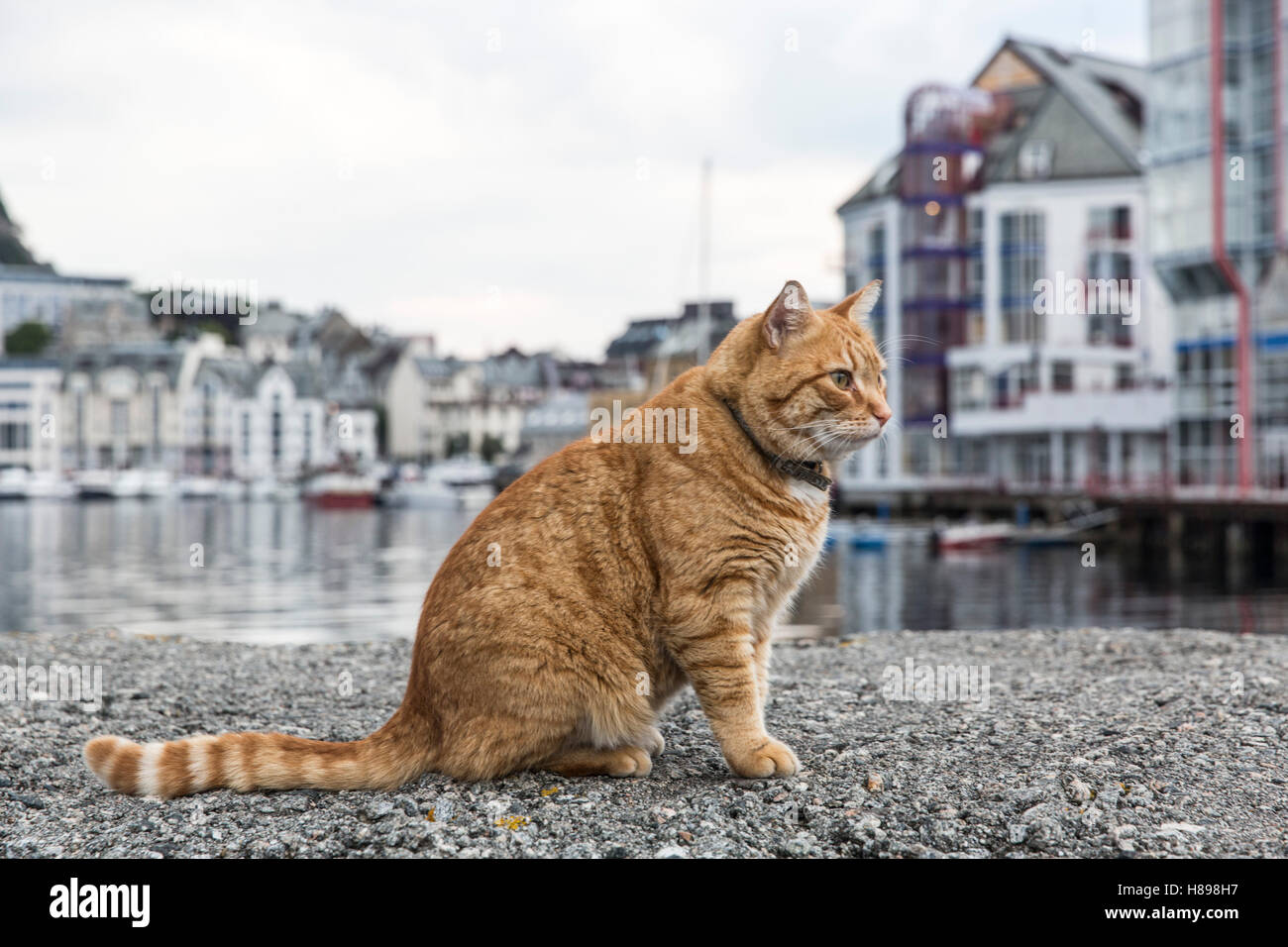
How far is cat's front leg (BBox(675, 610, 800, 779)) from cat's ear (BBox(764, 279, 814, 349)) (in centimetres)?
124

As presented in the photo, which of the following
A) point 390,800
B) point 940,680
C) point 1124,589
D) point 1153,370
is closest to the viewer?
point 390,800

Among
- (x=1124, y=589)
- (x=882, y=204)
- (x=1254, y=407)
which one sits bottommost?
(x=1124, y=589)

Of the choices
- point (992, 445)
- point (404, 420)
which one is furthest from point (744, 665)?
point (404, 420)

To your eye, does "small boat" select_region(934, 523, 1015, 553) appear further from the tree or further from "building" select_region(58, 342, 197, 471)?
the tree

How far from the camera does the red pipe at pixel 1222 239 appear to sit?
38.1 m

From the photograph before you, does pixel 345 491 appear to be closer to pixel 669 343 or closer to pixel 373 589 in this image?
pixel 669 343

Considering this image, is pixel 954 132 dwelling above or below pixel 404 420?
above

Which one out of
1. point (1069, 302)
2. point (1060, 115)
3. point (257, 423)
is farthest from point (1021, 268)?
point (257, 423)

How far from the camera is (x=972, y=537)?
124 feet

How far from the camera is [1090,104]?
5444 centimetres

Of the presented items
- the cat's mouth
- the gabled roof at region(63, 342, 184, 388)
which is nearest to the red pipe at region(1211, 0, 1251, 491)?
the cat's mouth

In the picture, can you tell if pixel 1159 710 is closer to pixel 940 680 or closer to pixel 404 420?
pixel 940 680

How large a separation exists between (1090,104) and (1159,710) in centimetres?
5350

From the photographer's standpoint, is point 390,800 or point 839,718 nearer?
point 390,800
